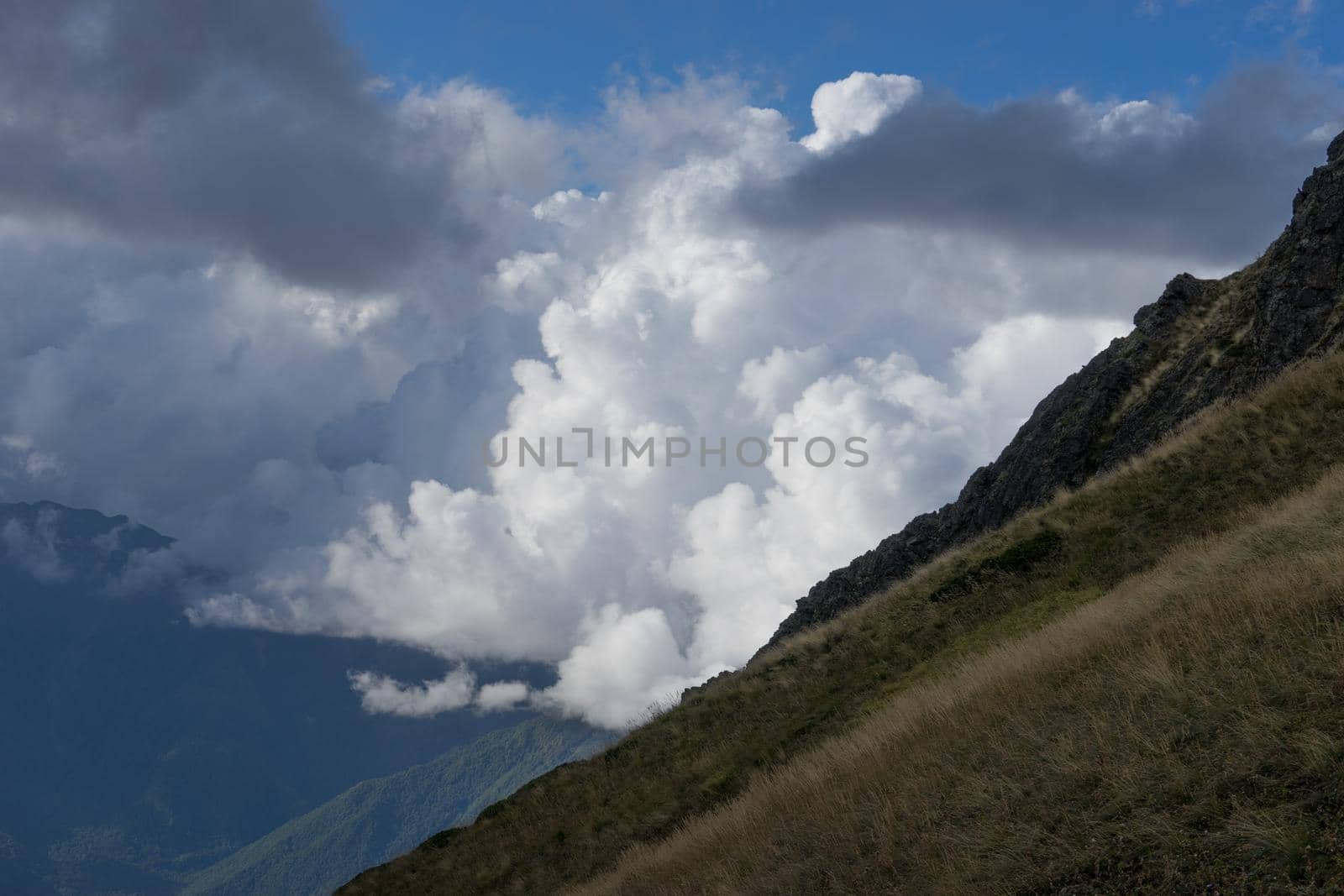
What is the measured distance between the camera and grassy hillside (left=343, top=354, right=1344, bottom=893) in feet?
58.2

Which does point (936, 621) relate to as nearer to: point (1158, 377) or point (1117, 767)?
point (1117, 767)

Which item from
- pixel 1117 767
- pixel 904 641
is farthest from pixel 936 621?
→ pixel 1117 767

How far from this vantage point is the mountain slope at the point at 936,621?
1828cm

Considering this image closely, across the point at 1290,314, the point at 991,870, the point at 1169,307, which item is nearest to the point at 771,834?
the point at 991,870

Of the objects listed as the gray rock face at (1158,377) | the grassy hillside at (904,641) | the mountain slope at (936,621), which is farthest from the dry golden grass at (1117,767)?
the gray rock face at (1158,377)

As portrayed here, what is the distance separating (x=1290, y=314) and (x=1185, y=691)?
23884mm

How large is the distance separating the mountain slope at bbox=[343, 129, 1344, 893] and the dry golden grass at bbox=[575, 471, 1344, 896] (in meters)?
4.85

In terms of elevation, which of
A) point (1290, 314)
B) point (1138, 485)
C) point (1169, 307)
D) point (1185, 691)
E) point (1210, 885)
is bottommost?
point (1210, 885)

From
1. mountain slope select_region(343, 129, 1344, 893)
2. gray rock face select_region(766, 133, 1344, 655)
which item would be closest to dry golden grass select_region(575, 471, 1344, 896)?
mountain slope select_region(343, 129, 1344, 893)

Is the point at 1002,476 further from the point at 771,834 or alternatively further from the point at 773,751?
the point at 771,834

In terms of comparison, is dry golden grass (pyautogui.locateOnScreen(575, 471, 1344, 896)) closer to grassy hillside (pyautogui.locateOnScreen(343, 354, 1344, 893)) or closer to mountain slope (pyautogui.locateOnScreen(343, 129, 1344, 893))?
grassy hillside (pyautogui.locateOnScreen(343, 354, 1344, 893))

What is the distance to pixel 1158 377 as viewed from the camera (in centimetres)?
3203

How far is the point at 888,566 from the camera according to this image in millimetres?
36531

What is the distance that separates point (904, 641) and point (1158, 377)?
58.7 ft
